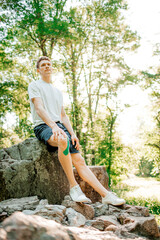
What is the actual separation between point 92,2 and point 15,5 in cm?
572

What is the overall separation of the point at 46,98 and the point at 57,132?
0.93 m

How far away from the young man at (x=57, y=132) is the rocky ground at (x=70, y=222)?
0.22m

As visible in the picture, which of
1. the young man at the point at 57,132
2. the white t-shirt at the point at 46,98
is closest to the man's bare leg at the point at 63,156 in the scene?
the young man at the point at 57,132

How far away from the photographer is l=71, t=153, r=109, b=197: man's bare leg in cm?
351

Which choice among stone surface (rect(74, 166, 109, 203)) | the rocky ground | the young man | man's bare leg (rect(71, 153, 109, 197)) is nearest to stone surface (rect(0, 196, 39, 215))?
the rocky ground

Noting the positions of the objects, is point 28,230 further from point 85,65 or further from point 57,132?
point 85,65

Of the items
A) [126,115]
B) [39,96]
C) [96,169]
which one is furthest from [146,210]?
[126,115]

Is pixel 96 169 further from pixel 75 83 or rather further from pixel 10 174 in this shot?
pixel 75 83

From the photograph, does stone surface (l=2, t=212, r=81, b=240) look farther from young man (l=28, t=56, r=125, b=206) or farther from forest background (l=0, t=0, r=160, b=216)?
forest background (l=0, t=0, r=160, b=216)

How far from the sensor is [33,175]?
3.65 m

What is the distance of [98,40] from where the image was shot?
13938 millimetres

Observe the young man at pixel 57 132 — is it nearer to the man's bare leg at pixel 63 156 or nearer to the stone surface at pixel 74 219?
the man's bare leg at pixel 63 156

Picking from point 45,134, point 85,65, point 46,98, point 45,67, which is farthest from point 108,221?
point 85,65

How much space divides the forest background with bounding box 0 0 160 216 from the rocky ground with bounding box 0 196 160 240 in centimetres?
869
